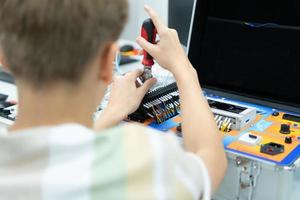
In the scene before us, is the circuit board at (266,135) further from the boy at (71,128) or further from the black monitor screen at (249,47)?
the boy at (71,128)

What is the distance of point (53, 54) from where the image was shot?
0.57 meters

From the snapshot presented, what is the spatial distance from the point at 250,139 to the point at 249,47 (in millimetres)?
344

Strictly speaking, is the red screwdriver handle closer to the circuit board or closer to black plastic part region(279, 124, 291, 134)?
the circuit board

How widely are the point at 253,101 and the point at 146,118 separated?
0.33 metres

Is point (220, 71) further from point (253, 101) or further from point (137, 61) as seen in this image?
point (137, 61)

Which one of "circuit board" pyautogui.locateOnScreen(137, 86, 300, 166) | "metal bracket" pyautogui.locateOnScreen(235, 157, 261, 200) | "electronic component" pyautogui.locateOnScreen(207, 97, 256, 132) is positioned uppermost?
"electronic component" pyautogui.locateOnScreen(207, 97, 256, 132)

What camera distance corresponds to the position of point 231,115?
3.58ft

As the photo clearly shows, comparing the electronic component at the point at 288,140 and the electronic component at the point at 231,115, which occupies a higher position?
the electronic component at the point at 231,115

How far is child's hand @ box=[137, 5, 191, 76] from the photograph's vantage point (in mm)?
985

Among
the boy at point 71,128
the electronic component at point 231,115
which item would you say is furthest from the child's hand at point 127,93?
the boy at point 71,128

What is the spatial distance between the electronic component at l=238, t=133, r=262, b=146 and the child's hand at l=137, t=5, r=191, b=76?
0.21 meters

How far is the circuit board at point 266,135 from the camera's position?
947mm

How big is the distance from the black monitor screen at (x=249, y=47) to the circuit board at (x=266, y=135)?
0.21ft

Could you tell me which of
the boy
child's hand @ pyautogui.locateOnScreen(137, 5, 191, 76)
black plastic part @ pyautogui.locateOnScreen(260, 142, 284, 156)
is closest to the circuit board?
black plastic part @ pyautogui.locateOnScreen(260, 142, 284, 156)
